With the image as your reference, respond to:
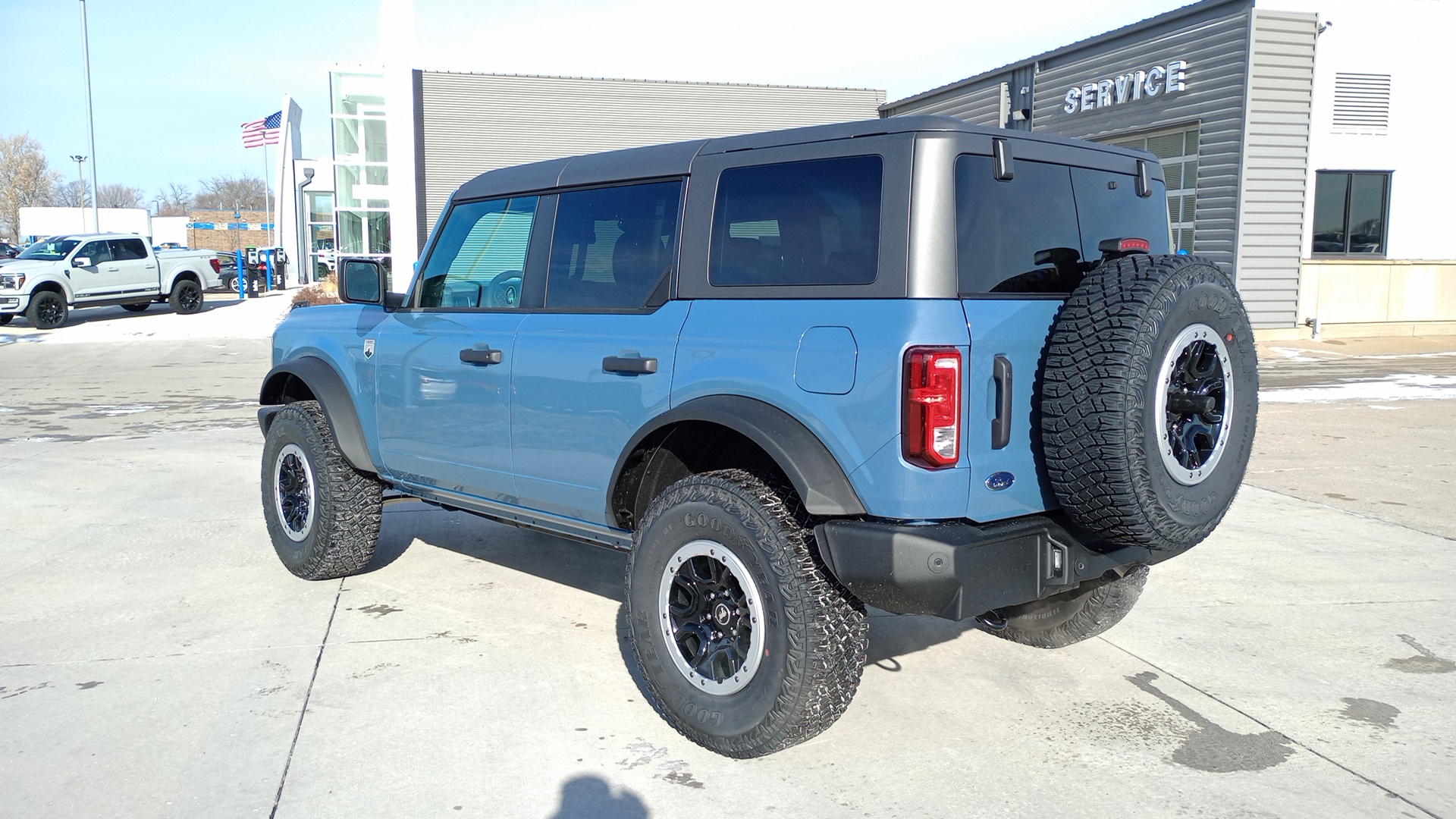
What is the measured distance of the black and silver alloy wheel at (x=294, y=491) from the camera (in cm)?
569

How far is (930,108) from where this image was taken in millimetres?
24719

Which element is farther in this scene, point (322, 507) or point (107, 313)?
point (107, 313)

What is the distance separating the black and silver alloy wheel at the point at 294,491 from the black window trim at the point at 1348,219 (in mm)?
19745

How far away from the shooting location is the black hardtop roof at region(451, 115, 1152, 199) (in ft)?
11.3

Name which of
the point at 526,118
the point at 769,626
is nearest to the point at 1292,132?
the point at 769,626

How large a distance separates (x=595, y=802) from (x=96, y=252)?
26.9m

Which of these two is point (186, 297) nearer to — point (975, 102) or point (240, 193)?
point (975, 102)

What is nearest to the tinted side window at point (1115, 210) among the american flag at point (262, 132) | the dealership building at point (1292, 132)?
the dealership building at point (1292, 132)

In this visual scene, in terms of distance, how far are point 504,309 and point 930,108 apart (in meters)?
21.7

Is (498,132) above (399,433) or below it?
above

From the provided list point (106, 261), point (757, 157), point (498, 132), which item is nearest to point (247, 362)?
point (106, 261)

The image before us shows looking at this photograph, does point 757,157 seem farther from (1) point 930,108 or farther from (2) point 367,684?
(1) point 930,108

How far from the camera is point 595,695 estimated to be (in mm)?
4195

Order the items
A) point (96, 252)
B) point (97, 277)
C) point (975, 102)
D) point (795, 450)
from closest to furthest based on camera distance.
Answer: point (795, 450), point (975, 102), point (97, 277), point (96, 252)
